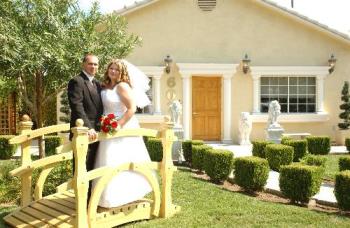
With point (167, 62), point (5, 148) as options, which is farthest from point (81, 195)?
point (167, 62)

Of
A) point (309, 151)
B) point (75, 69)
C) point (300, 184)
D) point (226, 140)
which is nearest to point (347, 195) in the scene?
point (300, 184)

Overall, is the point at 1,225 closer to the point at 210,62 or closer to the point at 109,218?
the point at 109,218

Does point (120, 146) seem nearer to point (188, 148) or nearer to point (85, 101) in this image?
point (85, 101)

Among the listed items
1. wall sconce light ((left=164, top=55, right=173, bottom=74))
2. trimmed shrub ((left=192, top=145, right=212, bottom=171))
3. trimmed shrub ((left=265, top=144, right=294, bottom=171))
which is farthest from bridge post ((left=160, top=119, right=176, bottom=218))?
wall sconce light ((left=164, top=55, right=173, bottom=74))

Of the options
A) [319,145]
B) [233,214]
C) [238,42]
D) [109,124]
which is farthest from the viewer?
[238,42]

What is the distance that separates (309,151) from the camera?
14.8 meters

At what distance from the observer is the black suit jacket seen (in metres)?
5.67

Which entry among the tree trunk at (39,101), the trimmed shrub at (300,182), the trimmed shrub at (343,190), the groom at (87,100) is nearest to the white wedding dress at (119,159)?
the groom at (87,100)

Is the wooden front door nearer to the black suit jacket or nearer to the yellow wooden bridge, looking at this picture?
the yellow wooden bridge

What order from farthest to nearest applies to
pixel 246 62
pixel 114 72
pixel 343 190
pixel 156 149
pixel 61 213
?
pixel 246 62 < pixel 156 149 < pixel 343 190 < pixel 114 72 < pixel 61 213

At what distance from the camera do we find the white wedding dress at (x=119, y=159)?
584 cm

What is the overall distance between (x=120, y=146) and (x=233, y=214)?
2.10 metres

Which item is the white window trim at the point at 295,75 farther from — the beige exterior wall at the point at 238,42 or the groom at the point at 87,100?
the groom at the point at 87,100

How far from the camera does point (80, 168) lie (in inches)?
200
